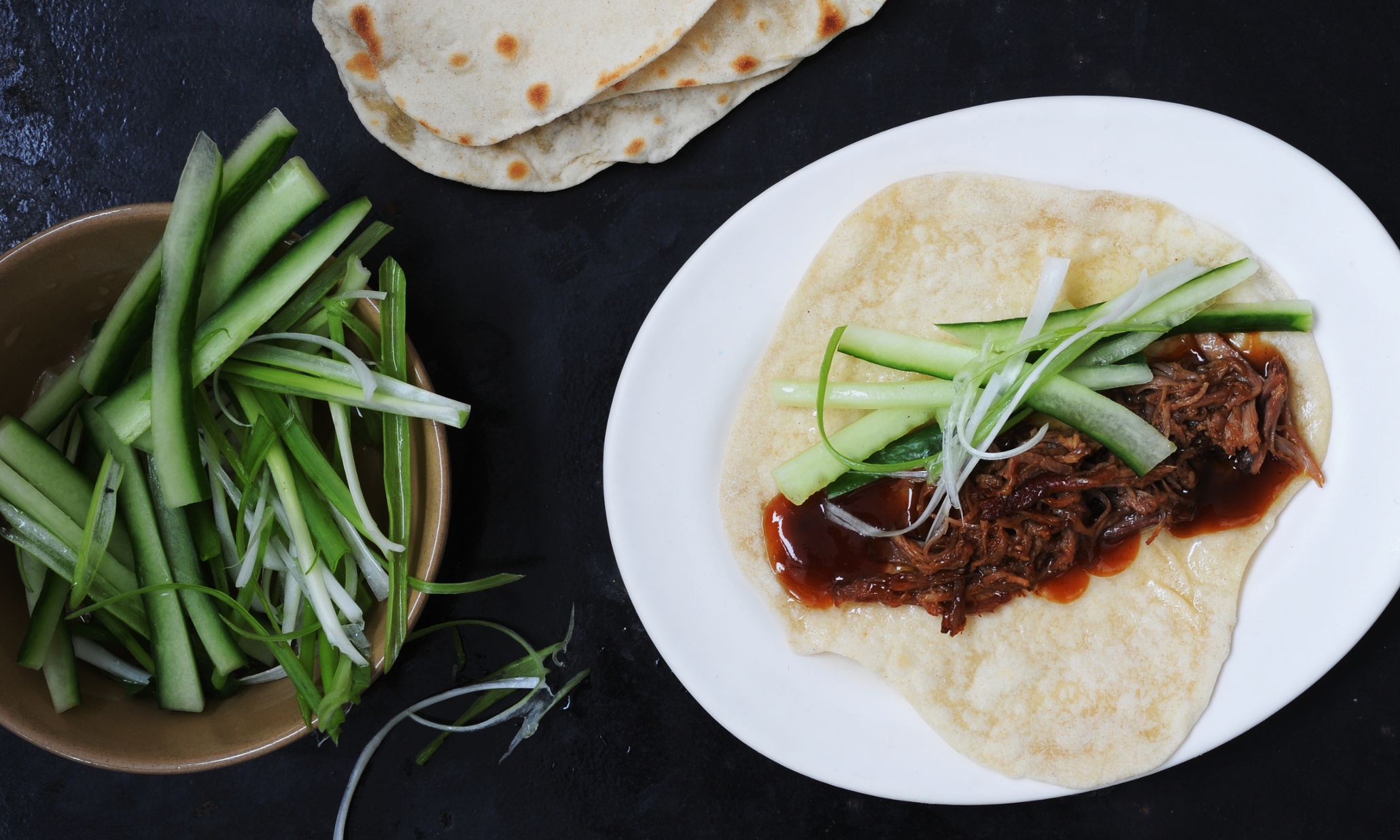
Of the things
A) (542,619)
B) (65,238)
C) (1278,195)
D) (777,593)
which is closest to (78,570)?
(65,238)

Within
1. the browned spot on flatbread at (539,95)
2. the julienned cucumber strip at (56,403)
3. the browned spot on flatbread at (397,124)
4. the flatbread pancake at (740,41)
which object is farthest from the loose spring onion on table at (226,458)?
the flatbread pancake at (740,41)

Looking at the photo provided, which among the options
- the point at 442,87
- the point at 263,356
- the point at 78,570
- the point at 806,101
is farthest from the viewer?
the point at 806,101

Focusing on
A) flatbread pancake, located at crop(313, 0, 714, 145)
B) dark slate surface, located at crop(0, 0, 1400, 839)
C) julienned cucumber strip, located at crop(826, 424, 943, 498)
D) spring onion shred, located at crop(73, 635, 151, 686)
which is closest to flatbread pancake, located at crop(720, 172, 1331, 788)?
julienned cucumber strip, located at crop(826, 424, 943, 498)

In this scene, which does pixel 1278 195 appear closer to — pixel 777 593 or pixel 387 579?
pixel 777 593

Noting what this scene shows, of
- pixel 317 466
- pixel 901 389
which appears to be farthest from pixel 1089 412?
pixel 317 466

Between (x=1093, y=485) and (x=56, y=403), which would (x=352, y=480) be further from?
(x=1093, y=485)

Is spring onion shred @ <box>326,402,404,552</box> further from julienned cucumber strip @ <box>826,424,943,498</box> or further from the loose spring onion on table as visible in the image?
julienned cucumber strip @ <box>826,424,943,498</box>
